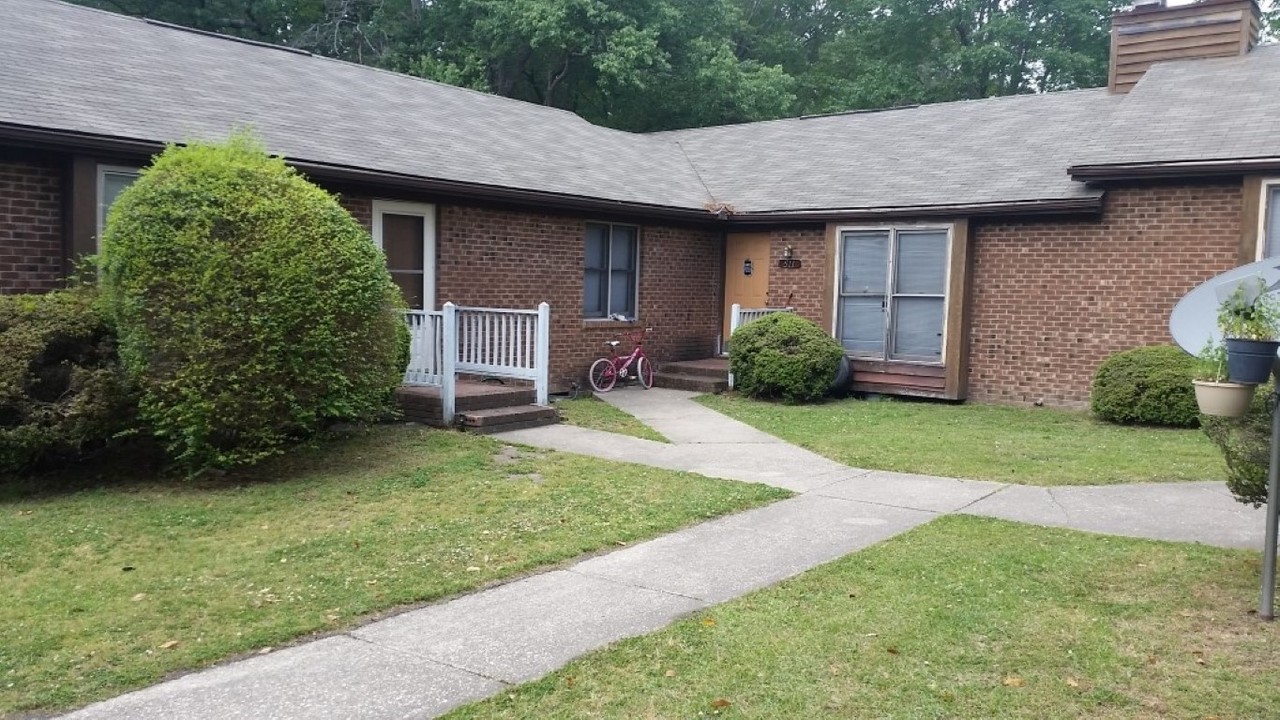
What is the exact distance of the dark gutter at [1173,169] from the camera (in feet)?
36.0

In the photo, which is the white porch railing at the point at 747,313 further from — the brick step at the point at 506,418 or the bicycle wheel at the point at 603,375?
the brick step at the point at 506,418

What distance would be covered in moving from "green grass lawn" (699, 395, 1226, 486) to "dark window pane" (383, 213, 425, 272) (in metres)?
4.24

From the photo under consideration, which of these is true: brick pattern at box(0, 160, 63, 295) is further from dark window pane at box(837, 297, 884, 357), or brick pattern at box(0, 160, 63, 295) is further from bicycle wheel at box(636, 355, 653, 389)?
dark window pane at box(837, 297, 884, 357)

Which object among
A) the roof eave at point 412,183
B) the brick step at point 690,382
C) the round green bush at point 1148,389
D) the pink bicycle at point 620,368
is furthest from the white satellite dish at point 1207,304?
the pink bicycle at point 620,368

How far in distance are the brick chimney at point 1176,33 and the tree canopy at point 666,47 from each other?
41.7 feet

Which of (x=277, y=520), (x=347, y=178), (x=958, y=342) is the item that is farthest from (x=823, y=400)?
(x=277, y=520)

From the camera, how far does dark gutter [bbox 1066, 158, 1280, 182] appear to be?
36.0 feet

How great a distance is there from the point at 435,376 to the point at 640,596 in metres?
5.86

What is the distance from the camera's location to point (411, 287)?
11914 mm

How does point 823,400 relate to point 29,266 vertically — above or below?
below

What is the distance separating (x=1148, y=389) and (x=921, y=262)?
12.0ft

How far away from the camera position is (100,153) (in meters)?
8.91

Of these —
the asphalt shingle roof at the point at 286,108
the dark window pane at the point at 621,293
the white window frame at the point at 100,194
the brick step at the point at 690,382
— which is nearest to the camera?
the white window frame at the point at 100,194

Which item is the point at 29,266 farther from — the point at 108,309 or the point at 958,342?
the point at 958,342
